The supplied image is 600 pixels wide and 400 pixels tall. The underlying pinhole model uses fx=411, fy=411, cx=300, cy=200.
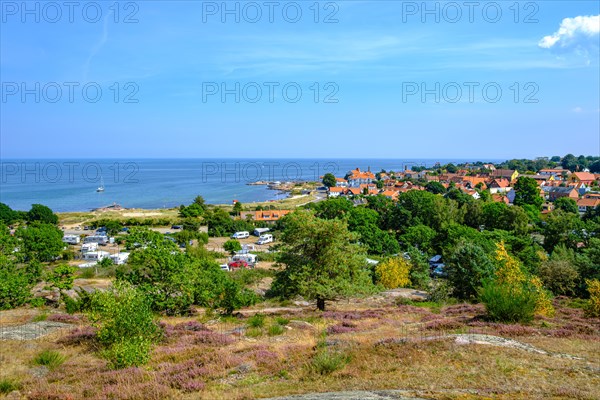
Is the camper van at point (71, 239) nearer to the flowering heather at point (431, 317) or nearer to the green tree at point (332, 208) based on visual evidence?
the green tree at point (332, 208)

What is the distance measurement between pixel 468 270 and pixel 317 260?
471 inches

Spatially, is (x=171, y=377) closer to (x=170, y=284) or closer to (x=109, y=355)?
(x=109, y=355)

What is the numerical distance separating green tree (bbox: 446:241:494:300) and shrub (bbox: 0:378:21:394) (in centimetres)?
2422

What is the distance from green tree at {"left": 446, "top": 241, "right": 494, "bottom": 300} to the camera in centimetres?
2677

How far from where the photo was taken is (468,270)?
27.1 meters

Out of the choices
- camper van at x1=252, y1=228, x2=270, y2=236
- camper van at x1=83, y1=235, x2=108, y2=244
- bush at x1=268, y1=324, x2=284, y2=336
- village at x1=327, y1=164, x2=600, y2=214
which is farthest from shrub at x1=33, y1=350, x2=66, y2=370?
village at x1=327, y1=164, x2=600, y2=214

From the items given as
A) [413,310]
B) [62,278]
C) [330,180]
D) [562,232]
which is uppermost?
[330,180]

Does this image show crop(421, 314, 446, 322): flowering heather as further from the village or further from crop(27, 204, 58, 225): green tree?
crop(27, 204, 58, 225): green tree

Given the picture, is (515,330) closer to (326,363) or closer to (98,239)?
(326,363)

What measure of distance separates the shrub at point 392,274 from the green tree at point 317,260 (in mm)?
13234

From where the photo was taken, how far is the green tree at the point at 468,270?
26766mm

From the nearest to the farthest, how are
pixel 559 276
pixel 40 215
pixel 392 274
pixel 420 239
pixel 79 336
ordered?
pixel 79 336
pixel 559 276
pixel 392 274
pixel 420 239
pixel 40 215

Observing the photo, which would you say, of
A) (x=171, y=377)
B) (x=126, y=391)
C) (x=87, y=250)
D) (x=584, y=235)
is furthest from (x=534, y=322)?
(x=87, y=250)

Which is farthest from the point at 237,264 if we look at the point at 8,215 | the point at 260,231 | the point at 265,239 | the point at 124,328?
the point at 8,215
